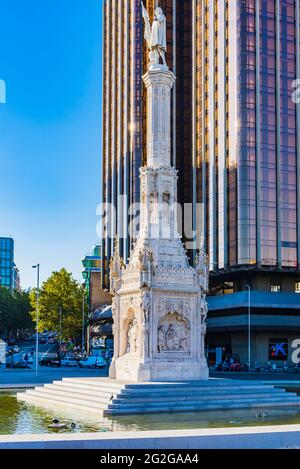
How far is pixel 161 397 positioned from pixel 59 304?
88.2 metres

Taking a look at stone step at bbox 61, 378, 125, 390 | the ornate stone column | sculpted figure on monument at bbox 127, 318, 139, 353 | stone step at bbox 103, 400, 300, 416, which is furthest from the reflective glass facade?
stone step at bbox 103, 400, 300, 416

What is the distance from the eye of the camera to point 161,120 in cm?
3753

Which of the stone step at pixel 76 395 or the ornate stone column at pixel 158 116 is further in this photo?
the ornate stone column at pixel 158 116

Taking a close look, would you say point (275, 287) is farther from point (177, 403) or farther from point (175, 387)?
point (177, 403)

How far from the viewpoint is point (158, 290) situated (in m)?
34.2

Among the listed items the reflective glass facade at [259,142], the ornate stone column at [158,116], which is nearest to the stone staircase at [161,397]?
the ornate stone column at [158,116]

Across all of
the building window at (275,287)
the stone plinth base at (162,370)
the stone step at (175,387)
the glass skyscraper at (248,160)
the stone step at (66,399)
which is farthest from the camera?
the building window at (275,287)

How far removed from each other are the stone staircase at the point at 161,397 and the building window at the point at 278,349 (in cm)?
5730

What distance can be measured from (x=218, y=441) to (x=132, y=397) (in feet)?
37.2

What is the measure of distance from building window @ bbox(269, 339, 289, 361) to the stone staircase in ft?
188

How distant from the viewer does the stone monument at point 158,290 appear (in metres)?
33.9

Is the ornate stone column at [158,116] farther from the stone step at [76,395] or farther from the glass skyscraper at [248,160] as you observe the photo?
the glass skyscraper at [248,160]

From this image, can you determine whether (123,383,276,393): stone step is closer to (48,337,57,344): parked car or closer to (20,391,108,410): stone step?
(20,391,108,410): stone step

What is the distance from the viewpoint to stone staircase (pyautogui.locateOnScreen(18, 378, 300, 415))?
28.9 metres
